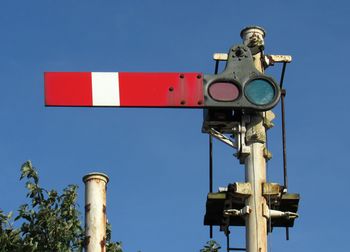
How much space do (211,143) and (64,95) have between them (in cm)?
169

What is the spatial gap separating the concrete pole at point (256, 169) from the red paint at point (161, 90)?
60cm

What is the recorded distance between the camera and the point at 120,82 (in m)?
7.71

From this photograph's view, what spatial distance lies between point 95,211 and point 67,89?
78.8 inches

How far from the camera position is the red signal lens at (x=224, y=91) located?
764 cm

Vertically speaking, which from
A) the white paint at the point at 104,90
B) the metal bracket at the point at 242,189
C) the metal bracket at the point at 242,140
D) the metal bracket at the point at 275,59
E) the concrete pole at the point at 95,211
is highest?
the metal bracket at the point at 275,59

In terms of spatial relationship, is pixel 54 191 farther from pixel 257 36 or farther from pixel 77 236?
pixel 257 36

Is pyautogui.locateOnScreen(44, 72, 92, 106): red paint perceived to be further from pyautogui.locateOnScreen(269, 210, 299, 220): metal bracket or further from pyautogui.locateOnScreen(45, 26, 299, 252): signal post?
pyautogui.locateOnScreen(269, 210, 299, 220): metal bracket

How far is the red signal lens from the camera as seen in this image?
764cm

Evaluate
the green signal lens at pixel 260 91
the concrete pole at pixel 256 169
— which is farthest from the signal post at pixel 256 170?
the green signal lens at pixel 260 91

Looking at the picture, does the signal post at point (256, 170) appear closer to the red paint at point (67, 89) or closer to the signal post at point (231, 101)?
the signal post at point (231, 101)

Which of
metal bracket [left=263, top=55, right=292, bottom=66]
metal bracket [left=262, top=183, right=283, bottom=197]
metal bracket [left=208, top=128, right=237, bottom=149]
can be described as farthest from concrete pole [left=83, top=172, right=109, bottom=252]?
metal bracket [left=263, top=55, right=292, bottom=66]

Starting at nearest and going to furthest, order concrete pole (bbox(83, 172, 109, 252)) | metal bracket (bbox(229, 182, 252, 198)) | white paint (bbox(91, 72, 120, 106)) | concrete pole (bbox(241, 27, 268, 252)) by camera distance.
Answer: concrete pole (bbox(83, 172, 109, 252)) < concrete pole (bbox(241, 27, 268, 252)) < metal bracket (bbox(229, 182, 252, 198)) < white paint (bbox(91, 72, 120, 106))

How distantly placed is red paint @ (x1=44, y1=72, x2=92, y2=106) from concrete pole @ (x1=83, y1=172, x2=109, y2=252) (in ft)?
5.66

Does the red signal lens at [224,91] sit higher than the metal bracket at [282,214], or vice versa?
the red signal lens at [224,91]
